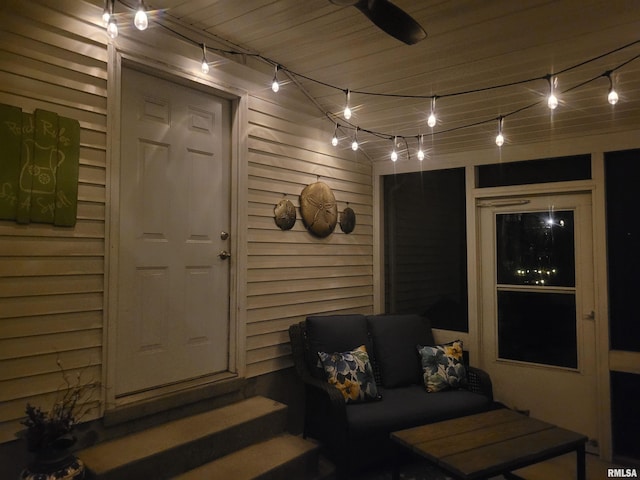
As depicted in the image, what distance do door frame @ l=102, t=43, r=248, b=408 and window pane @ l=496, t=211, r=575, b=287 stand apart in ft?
7.40

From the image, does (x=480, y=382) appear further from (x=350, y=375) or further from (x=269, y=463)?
(x=269, y=463)

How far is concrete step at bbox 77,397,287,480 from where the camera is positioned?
2.11 m

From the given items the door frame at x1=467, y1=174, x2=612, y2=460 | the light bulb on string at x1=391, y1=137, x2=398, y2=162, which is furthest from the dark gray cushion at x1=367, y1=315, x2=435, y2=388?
the light bulb on string at x1=391, y1=137, x2=398, y2=162

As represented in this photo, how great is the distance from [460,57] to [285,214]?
1605mm

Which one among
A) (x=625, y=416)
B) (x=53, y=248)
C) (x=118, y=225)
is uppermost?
(x=118, y=225)

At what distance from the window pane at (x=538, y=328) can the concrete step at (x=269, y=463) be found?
2.00 metres

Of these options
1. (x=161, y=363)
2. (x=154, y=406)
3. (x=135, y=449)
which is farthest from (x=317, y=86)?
(x=135, y=449)

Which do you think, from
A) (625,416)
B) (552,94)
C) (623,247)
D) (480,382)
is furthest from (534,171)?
(625,416)

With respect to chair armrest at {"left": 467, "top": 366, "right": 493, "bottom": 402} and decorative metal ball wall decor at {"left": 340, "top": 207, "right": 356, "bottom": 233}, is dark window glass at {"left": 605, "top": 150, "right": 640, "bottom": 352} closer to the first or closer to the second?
chair armrest at {"left": 467, "top": 366, "right": 493, "bottom": 402}

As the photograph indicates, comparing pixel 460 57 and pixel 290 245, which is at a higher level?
pixel 460 57

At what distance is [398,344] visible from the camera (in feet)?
11.9

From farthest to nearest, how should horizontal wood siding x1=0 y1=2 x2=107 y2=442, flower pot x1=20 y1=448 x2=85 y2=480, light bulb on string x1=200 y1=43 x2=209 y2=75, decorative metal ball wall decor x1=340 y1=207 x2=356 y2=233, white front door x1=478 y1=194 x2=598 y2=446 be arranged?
decorative metal ball wall decor x1=340 y1=207 x2=356 y2=233
white front door x1=478 y1=194 x2=598 y2=446
light bulb on string x1=200 y1=43 x2=209 y2=75
horizontal wood siding x1=0 y1=2 x2=107 y2=442
flower pot x1=20 y1=448 x2=85 y2=480

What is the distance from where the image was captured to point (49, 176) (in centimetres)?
210

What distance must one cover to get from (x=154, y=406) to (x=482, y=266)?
9.38 ft
